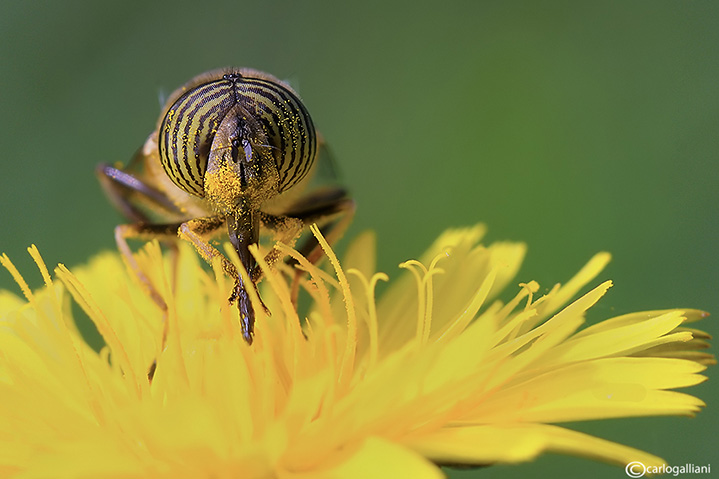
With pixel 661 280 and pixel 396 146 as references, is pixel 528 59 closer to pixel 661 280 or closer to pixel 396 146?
pixel 396 146

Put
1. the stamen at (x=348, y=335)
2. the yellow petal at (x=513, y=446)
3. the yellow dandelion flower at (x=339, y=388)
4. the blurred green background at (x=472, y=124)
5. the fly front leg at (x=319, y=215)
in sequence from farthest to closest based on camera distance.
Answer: the blurred green background at (x=472, y=124)
the fly front leg at (x=319, y=215)
the stamen at (x=348, y=335)
the yellow dandelion flower at (x=339, y=388)
the yellow petal at (x=513, y=446)

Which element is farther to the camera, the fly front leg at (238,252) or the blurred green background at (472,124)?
the blurred green background at (472,124)

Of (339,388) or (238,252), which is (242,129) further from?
(339,388)

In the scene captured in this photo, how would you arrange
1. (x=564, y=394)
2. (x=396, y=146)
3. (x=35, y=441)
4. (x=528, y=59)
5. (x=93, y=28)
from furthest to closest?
(x=93, y=28) → (x=396, y=146) → (x=528, y=59) → (x=35, y=441) → (x=564, y=394)

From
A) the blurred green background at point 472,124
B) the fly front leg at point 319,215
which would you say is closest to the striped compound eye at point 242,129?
the fly front leg at point 319,215

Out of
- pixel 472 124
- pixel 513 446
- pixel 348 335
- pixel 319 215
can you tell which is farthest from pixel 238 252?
pixel 472 124

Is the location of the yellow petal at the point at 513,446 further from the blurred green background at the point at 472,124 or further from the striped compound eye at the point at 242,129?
the blurred green background at the point at 472,124

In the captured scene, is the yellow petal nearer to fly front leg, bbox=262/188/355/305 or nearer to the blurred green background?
fly front leg, bbox=262/188/355/305

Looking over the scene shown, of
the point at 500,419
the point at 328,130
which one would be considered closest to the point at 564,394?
the point at 500,419
